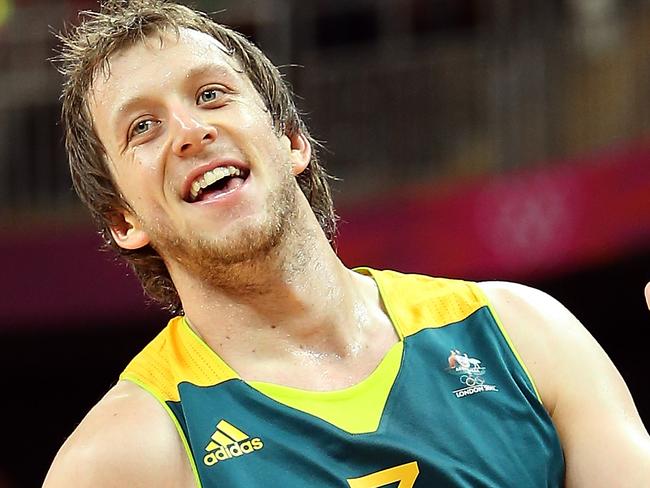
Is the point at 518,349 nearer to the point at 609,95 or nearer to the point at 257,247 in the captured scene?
the point at 257,247

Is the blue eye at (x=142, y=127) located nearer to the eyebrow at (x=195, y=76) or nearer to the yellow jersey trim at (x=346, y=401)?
the eyebrow at (x=195, y=76)

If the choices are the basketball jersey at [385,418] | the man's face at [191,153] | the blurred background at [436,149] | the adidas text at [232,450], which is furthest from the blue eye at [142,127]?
the blurred background at [436,149]

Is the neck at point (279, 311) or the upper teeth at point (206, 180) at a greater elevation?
the upper teeth at point (206, 180)

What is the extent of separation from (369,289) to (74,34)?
2.78 feet

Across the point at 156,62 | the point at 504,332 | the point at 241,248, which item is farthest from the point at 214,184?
the point at 504,332

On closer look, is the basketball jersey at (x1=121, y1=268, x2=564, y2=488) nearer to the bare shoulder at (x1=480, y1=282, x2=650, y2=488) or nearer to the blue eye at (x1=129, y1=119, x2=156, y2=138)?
the bare shoulder at (x1=480, y1=282, x2=650, y2=488)

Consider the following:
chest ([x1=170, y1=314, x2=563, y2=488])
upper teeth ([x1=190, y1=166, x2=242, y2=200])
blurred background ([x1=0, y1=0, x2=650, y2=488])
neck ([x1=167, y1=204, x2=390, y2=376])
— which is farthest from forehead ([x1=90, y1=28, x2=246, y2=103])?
blurred background ([x1=0, y1=0, x2=650, y2=488])

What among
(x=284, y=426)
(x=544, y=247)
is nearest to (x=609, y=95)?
(x=544, y=247)

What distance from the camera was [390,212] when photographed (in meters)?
6.58

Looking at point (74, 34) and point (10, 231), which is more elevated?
point (74, 34)

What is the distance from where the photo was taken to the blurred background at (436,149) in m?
6.39

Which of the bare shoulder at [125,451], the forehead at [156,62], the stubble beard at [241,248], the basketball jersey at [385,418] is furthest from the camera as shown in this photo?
the forehead at [156,62]

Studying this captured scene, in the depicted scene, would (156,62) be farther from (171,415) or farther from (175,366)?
(171,415)

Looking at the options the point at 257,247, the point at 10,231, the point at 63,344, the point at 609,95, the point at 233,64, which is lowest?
the point at 63,344
